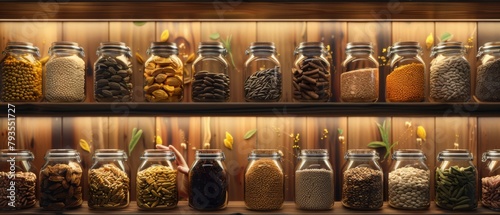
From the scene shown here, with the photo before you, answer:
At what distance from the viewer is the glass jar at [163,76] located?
6.06 ft

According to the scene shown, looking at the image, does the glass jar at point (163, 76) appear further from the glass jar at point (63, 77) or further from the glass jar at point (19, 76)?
the glass jar at point (19, 76)

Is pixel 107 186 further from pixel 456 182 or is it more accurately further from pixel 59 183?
pixel 456 182

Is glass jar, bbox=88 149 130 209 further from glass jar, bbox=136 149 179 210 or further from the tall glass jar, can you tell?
the tall glass jar

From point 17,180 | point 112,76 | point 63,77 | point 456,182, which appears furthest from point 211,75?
point 456,182

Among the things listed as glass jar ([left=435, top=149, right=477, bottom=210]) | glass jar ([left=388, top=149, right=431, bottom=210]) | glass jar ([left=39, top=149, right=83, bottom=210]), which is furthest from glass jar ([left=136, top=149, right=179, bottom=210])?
glass jar ([left=435, top=149, right=477, bottom=210])

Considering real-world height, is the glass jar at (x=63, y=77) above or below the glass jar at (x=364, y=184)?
above

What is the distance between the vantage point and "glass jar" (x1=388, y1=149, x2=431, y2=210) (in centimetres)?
182

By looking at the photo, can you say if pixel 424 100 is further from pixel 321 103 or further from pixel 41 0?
pixel 41 0

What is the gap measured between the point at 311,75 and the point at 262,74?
15 cm

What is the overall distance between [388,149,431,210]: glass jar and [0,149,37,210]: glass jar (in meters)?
1.10

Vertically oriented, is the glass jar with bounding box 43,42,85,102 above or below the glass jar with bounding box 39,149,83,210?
above

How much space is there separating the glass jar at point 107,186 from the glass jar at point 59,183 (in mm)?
47

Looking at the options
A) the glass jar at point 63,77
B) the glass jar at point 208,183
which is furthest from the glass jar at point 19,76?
the glass jar at point 208,183

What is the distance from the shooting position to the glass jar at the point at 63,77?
1841mm
